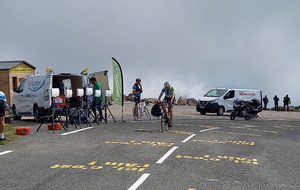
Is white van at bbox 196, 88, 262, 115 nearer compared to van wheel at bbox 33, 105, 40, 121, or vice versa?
van wheel at bbox 33, 105, 40, 121

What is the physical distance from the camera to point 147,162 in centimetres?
881

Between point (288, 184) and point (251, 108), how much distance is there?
60.0 ft

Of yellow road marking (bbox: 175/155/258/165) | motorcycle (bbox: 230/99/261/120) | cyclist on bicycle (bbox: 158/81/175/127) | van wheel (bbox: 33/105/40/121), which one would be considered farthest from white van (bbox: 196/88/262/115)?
yellow road marking (bbox: 175/155/258/165)

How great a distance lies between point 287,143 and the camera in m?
12.9

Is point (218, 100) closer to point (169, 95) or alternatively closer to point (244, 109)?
point (244, 109)

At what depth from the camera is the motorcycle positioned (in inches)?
972

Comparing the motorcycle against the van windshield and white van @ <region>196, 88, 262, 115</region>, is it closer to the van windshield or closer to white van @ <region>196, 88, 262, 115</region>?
white van @ <region>196, 88, 262, 115</region>

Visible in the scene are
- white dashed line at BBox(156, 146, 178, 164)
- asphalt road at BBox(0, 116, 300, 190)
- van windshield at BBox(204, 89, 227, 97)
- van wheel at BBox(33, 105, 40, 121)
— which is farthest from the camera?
van windshield at BBox(204, 89, 227, 97)

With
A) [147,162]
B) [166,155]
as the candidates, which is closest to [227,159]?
[166,155]

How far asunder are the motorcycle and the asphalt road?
10.9m

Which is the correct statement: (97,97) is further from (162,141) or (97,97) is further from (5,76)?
(5,76)

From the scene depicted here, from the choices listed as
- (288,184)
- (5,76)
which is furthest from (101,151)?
(5,76)

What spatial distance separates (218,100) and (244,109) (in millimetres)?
4721

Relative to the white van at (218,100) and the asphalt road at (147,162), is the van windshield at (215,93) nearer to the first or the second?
the white van at (218,100)
